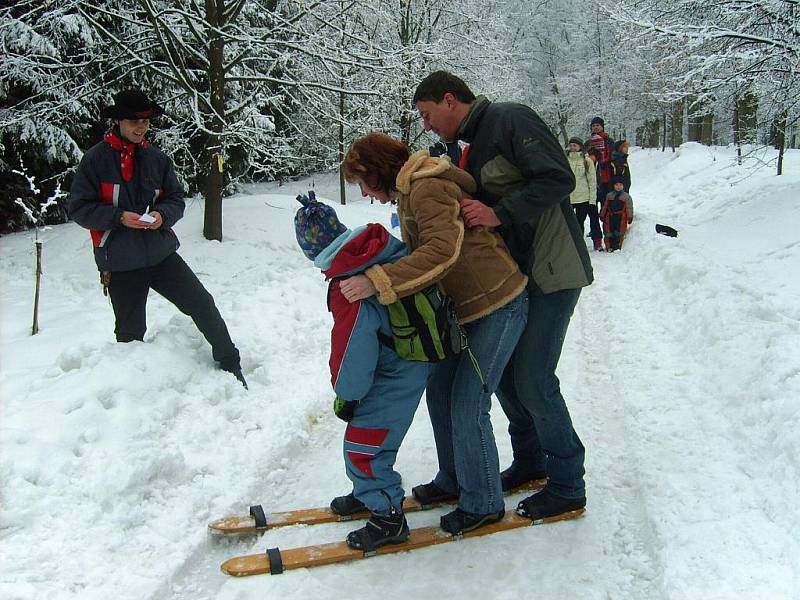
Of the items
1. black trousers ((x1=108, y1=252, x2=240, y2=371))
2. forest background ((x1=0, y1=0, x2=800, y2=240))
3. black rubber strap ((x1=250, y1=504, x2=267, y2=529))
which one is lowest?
black rubber strap ((x1=250, y1=504, x2=267, y2=529))

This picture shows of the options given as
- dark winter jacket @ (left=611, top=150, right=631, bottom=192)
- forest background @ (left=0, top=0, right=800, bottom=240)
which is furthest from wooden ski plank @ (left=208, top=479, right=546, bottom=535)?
dark winter jacket @ (left=611, top=150, right=631, bottom=192)

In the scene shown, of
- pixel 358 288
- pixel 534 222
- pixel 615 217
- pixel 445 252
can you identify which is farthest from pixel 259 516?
pixel 615 217

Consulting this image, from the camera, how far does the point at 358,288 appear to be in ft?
8.63

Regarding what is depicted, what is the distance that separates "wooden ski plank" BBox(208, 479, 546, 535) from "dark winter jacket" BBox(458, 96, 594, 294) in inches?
56.0

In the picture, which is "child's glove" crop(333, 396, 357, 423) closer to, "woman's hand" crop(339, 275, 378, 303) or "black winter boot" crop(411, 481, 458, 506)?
"woman's hand" crop(339, 275, 378, 303)

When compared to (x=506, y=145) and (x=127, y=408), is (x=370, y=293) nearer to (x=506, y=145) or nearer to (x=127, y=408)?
(x=506, y=145)

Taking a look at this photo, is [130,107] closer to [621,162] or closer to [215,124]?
[215,124]

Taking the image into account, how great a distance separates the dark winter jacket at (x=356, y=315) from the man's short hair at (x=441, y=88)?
660 mm

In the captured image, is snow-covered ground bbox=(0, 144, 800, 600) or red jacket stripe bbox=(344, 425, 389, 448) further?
red jacket stripe bbox=(344, 425, 389, 448)

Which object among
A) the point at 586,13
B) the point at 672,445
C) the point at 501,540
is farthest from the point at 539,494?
the point at 586,13

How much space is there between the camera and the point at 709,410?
13.5 ft

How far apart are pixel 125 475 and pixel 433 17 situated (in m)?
18.7

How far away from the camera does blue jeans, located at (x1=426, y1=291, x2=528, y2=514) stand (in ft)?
9.55

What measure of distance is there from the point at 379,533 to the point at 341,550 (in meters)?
0.20
